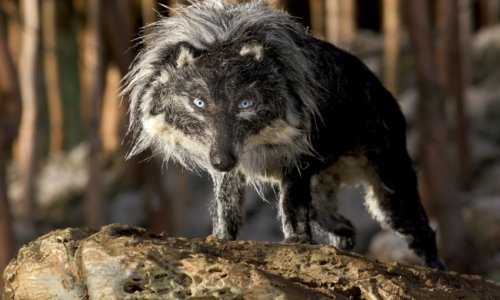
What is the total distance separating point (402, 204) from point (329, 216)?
0.55m

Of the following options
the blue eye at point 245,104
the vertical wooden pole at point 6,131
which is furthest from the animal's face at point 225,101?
the vertical wooden pole at point 6,131

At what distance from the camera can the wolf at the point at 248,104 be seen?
659 centimetres

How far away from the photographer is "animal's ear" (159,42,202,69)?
671 centimetres

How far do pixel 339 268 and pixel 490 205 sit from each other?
35.5 feet

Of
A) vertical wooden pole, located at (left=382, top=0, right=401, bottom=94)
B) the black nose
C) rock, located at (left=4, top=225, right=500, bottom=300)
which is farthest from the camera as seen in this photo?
vertical wooden pole, located at (left=382, top=0, right=401, bottom=94)

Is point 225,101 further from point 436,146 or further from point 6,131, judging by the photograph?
point 436,146

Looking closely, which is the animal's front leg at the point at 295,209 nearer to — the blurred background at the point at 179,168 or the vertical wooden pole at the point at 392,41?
the blurred background at the point at 179,168

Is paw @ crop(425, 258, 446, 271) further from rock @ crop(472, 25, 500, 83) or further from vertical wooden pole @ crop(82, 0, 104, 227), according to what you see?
rock @ crop(472, 25, 500, 83)

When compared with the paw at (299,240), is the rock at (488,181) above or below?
below

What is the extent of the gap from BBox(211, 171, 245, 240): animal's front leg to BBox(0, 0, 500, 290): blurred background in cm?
565

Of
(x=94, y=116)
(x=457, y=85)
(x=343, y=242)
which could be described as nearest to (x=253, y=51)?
(x=343, y=242)

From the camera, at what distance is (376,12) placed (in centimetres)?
2605

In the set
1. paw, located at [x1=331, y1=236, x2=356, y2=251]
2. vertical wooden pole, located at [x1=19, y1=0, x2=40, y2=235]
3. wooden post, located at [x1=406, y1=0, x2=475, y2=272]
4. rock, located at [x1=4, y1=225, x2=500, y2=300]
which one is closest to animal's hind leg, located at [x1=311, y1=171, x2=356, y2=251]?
paw, located at [x1=331, y1=236, x2=356, y2=251]

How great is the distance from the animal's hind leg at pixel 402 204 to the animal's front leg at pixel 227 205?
115cm
